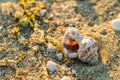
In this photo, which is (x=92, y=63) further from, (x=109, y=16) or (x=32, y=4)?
(x=32, y=4)

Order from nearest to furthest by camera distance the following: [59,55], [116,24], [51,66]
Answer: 1. [51,66]
2. [59,55]
3. [116,24]

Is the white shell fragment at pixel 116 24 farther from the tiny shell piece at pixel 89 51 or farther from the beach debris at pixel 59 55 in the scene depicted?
the beach debris at pixel 59 55

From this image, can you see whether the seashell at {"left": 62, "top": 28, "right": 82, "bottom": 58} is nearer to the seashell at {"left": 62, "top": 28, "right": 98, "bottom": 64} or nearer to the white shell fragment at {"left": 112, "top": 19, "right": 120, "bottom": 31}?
the seashell at {"left": 62, "top": 28, "right": 98, "bottom": 64}

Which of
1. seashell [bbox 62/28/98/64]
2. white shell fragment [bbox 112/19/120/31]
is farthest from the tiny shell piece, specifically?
white shell fragment [bbox 112/19/120/31]

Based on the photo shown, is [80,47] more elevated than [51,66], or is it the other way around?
[80,47]

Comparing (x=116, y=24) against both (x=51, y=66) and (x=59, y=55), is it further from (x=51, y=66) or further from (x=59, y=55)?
(x=51, y=66)

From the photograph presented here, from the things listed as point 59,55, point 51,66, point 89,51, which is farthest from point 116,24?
point 51,66

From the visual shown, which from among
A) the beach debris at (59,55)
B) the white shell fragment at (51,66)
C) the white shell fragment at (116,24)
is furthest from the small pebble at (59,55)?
the white shell fragment at (116,24)

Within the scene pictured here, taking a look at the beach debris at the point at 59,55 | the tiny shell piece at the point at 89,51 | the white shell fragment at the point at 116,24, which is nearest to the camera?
the tiny shell piece at the point at 89,51

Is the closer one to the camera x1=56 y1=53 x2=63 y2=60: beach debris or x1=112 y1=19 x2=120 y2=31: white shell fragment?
x1=56 y1=53 x2=63 y2=60: beach debris

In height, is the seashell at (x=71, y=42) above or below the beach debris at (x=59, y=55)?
above
